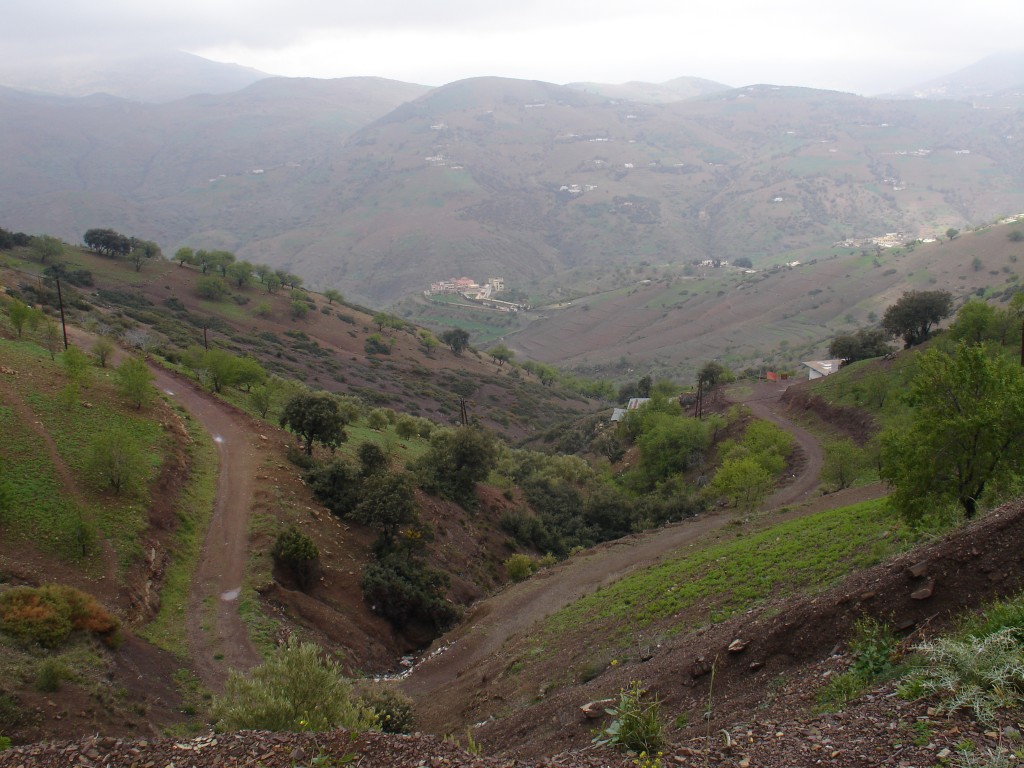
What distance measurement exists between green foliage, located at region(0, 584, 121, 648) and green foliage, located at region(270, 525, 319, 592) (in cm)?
673

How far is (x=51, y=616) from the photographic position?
49.1 feet

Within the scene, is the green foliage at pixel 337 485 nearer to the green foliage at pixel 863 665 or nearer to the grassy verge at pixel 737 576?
the grassy verge at pixel 737 576

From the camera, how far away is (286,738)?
8.77 m

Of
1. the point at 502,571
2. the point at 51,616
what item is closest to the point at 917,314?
the point at 502,571

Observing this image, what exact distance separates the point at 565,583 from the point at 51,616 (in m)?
16.9

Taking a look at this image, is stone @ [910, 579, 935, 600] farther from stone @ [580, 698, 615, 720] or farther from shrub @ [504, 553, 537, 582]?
shrub @ [504, 553, 537, 582]

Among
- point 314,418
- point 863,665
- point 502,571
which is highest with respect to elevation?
point 863,665

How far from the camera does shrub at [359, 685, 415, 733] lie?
13.9 meters

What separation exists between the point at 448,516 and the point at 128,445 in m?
15.1

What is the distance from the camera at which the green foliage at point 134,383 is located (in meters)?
29.4

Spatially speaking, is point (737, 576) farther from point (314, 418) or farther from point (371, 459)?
point (314, 418)

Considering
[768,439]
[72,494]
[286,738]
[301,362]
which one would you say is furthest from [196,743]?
[301,362]

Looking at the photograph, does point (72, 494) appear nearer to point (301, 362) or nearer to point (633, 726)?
point (633, 726)

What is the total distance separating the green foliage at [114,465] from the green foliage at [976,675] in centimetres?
2333
